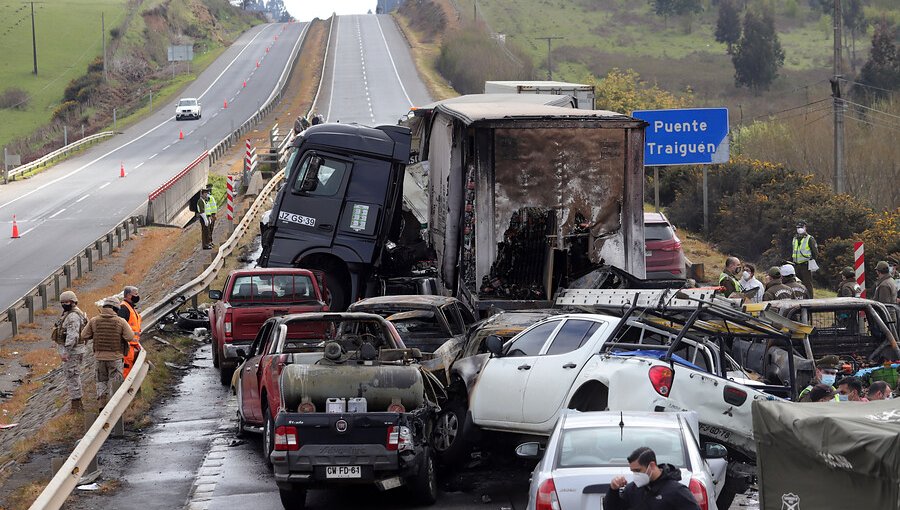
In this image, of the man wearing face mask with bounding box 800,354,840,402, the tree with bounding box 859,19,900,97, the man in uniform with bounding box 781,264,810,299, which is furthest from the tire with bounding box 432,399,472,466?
the tree with bounding box 859,19,900,97

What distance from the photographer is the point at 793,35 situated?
132375 millimetres

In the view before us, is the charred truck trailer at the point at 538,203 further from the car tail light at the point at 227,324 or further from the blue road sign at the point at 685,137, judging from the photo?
the blue road sign at the point at 685,137

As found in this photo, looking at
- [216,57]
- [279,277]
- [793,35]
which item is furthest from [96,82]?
[279,277]

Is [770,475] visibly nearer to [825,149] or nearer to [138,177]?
[825,149]

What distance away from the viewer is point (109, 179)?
Answer: 56.9 metres

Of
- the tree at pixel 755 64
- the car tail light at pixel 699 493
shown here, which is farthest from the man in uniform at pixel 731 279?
the tree at pixel 755 64

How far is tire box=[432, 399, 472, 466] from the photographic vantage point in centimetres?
1273

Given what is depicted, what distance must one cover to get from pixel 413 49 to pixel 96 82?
2705 centimetres

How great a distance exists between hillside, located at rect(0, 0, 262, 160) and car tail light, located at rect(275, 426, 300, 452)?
248ft

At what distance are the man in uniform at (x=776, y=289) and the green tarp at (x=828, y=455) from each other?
9.30m

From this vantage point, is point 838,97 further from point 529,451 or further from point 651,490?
point 651,490

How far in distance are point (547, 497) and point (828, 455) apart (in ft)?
6.23

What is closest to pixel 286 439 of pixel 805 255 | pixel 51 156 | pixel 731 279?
pixel 731 279

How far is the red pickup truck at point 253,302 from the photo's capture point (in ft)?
60.4
